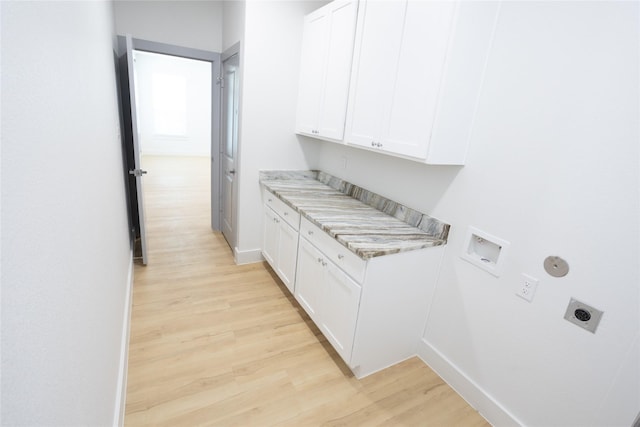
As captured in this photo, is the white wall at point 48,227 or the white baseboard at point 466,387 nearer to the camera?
the white wall at point 48,227

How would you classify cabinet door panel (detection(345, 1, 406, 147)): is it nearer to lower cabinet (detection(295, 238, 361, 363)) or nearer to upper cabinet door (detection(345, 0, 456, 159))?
upper cabinet door (detection(345, 0, 456, 159))

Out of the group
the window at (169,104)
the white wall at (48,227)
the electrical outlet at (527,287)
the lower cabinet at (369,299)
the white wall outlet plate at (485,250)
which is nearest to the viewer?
the white wall at (48,227)

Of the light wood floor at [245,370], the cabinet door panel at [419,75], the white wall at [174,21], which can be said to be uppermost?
the white wall at [174,21]

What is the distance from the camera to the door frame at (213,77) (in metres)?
3.04

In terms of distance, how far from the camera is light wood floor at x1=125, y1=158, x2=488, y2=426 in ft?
5.53

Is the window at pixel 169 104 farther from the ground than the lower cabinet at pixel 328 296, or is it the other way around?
the window at pixel 169 104

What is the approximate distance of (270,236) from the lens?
9.82 feet

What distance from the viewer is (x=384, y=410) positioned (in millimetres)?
1764

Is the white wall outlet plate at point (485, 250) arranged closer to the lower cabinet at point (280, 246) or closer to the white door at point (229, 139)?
the lower cabinet at point (280, 246)

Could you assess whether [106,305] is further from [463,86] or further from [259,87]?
[259,87]

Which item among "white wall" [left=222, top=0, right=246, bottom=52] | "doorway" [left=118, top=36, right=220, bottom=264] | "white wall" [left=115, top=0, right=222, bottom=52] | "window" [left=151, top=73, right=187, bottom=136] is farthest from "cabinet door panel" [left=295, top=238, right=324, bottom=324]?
"window" [left=151, top=73, right=187, bottom=136]

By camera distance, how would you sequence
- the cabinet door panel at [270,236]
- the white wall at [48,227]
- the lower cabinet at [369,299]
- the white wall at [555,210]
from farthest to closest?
the cabinet door panel at [270,236]
the lower cabinet at [369,299]
the white wall at [555,210]
the white wall at [48,227]

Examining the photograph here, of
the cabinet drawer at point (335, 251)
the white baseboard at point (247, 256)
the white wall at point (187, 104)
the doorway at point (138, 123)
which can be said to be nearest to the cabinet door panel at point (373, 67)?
the cabinet drawer at point (335, 251)

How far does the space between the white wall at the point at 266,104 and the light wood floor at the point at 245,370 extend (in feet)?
2.35
